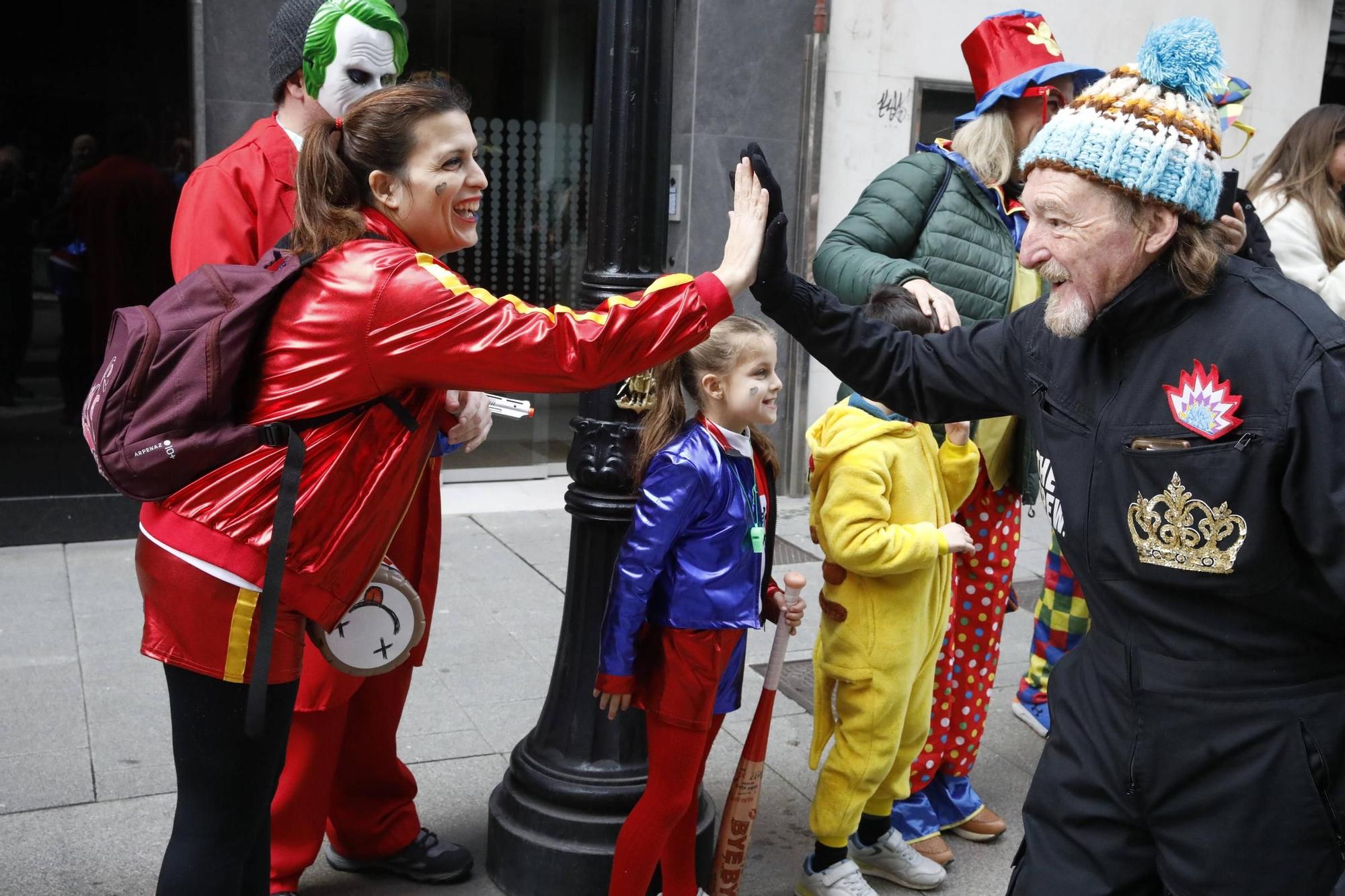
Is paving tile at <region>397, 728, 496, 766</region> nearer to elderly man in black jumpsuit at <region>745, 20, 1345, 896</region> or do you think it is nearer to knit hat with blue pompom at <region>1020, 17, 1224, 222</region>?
elderly man in black jumpsuit at <region>745, 20, 1345, 896</region>

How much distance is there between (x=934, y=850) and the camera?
369cm

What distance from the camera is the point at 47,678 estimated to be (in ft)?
15.3

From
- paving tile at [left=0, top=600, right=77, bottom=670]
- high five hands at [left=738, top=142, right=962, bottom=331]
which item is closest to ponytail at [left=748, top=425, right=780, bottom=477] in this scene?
high five hands at [left=738, top=142, right=962, bottom=331]

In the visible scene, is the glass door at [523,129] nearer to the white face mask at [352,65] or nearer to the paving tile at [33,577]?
the paving tile at [33,577]

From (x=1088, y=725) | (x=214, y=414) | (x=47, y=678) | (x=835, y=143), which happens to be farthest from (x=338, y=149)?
(x=835, y=143)

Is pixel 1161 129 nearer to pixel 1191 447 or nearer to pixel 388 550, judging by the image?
pixel 1191 447

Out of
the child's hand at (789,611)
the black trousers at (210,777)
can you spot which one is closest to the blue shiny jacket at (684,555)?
the child's hand at (789,611)

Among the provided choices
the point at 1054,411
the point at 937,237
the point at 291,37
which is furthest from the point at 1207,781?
the point at 291,37

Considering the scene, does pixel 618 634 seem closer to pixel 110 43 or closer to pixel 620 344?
pixel 620 344

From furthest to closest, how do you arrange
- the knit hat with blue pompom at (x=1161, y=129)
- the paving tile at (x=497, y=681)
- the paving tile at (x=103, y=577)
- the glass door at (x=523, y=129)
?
the glass door at (x=523, y=129), the paving tile at (x=103, y=577), the paving tile at (x=497, y=681), the knit hat with blue pompom at (x=1161, y=129)

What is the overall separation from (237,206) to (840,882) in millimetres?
2285

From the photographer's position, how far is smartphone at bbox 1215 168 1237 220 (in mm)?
2232

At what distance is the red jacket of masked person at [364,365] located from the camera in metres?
2.34

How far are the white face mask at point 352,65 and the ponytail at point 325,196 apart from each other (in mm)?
788
